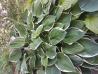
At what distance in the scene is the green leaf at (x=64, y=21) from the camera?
5.92 ft

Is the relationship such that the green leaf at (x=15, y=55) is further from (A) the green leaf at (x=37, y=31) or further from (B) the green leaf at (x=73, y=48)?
(B) the green leaf at (x=73, y=48)

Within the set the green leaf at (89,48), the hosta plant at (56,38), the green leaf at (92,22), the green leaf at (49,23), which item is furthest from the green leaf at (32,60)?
the green leaf at (92,22)

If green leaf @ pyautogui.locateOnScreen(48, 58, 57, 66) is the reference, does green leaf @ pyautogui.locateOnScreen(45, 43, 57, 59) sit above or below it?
above

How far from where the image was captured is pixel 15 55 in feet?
6.22

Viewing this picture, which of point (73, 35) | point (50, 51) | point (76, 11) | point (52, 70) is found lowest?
point (52, 70)

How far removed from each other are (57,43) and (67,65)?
17 cm

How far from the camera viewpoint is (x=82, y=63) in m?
1.87

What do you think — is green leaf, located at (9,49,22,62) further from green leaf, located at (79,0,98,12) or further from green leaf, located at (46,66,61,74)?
green leaf, located at (79,0,98,12)

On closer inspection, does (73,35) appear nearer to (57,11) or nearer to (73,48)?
(73,48)

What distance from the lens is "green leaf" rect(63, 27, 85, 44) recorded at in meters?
1.76

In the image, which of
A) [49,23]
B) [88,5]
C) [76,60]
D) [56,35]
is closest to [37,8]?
[49,23]

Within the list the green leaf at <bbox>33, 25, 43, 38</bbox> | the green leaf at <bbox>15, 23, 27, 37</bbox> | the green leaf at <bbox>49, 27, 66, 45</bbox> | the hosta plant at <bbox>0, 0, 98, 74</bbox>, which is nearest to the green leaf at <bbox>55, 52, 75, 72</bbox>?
the hosta plant at <bbox>0, 0, 98, 74</bbox>

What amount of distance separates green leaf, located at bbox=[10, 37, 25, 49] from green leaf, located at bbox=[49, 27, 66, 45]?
209 mm

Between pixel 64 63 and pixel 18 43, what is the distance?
1.19 feet
